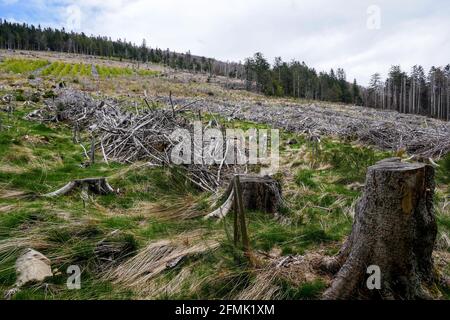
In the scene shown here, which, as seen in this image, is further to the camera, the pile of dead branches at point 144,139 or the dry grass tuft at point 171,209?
the pile of dead branches at point 144,139

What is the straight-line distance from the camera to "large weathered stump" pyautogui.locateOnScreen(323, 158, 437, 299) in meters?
2.75

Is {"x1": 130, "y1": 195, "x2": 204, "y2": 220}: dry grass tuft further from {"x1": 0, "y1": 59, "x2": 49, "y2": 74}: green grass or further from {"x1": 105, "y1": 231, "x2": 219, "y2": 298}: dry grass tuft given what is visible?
{"x1": 0, "y1": 59, "x2": 49, "y2": 74}: green grass

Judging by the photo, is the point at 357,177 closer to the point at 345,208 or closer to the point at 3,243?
the point at 345,208

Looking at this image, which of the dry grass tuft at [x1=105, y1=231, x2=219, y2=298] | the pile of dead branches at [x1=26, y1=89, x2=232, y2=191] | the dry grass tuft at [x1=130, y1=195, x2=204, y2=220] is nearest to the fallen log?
the dry grass tuft at [x1=130, y1=195, x2=204, y2=220]

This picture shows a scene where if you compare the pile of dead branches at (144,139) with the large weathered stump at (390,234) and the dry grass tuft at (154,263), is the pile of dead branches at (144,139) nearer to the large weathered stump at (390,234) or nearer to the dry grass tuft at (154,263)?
the dry grass tuft at (154,263)

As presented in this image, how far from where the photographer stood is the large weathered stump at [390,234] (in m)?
2.75

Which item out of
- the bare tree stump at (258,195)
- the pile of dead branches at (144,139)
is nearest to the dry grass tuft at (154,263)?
the bare tree stump at (258,195)

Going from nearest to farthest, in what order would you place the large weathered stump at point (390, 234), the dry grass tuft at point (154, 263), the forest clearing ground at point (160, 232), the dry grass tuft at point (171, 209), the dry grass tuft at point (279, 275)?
1. the large weathered stump at point (390, 234)
2. the dry grass tuft at point (279, 275)
3. the forest clearing ground at point (160, 232)
4. the dry grass tuft at point (154, 263)
5. the dry grass tuft at point (171, 209)

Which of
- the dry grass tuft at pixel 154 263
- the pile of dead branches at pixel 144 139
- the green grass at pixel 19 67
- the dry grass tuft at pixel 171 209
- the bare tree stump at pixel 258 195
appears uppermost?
the green grass at pixel 19 67

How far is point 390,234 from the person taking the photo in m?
2.77

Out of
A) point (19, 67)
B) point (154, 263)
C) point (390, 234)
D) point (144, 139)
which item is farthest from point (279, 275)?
point (19, 67)

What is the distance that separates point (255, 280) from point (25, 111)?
1415 centimetres
